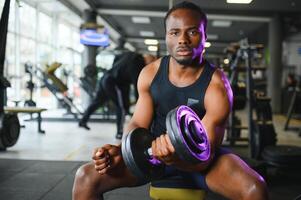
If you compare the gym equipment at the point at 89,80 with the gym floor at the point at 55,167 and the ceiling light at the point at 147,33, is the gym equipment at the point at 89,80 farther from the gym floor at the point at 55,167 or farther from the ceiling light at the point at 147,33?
the ceiling light at the point at 147,33

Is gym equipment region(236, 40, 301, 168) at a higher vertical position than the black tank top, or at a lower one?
lower

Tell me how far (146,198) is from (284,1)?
20.3 feet

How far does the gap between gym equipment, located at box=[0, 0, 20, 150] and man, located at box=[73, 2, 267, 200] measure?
2364 millimetres

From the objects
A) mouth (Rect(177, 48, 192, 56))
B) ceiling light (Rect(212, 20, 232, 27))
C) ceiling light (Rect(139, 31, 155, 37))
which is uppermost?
ceiling light (Rect(139, 31, 155, 37))

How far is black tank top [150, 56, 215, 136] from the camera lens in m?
1.06

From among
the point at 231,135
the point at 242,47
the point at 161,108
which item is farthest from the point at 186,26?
the point at 231,135

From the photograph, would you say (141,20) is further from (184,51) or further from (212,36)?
(184,51)

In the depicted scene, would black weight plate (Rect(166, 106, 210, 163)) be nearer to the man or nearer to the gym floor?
the man

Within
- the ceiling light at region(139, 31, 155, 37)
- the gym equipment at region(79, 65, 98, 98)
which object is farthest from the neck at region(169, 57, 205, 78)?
the ceiling light at region(139, 31, 155, 37)

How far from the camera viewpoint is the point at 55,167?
9.20 feet

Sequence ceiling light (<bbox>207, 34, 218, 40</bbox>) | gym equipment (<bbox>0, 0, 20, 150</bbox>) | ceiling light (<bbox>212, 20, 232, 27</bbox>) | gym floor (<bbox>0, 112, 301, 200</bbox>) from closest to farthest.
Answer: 1. gym floor (<bbox>0, 112, 301, 200</bbox>)
2. gym equipment (<bbox>0, 0, 20, 150</bbox>)
3. ceiling light (<bbox>212, 20, 232, 27</bbox>)
4. ceiling light (<bbox>207, 34, 218, 40</bbox>)

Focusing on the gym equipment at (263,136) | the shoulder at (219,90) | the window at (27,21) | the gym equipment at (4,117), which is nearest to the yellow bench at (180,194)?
the shoulder at (219,90)

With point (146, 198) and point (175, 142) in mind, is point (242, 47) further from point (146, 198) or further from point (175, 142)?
point (175, 142)

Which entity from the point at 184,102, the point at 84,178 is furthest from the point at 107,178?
the point at 184,102
